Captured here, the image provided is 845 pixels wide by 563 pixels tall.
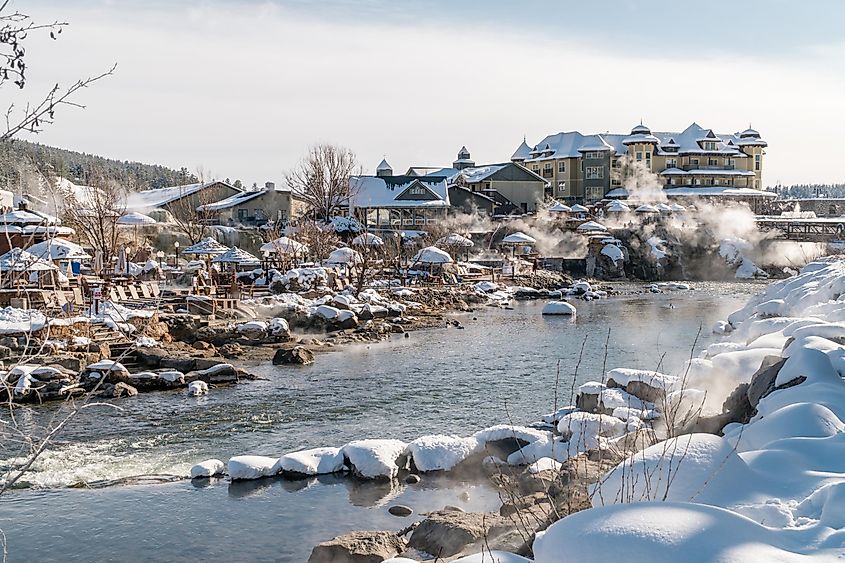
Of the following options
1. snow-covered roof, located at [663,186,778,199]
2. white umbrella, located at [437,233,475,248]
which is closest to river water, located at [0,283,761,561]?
white umbrella, located at [437,233,475,248]

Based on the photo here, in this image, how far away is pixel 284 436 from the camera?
13086 mm

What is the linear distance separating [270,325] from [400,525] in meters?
14.9

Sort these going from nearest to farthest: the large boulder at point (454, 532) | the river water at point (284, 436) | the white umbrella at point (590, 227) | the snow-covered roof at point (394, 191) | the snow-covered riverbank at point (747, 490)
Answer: the snow-covered riverbank at point (747, 490)
the large boulder at point (454, 532)
the river water at point (284, 436)
the white umbrella at point (590, 227)
the snow-covered roof at point (394, 191)

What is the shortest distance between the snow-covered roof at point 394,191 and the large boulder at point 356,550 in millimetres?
46998

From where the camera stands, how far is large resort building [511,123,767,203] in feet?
214

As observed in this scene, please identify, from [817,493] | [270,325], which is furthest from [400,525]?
[270,325]

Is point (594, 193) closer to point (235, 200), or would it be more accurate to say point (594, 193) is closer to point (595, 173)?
point (595, 173)

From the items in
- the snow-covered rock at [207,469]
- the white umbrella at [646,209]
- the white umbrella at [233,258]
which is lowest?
the snow-covered rock at [207,469]

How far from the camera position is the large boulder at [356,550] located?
769cm

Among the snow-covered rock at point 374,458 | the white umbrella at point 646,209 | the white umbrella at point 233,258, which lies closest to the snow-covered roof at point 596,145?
the white umbrella at point 646,209

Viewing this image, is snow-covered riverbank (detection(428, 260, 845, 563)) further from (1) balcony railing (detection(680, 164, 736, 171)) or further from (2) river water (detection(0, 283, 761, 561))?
(1) balcony railing (detection(680, 164, 736, 171))

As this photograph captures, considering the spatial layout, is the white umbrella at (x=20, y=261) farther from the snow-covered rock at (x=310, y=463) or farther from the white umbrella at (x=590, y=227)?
the white umbrella at (x=590, y=227)

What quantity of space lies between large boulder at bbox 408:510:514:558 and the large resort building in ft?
193

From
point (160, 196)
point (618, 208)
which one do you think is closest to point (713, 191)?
point (618, 208)
